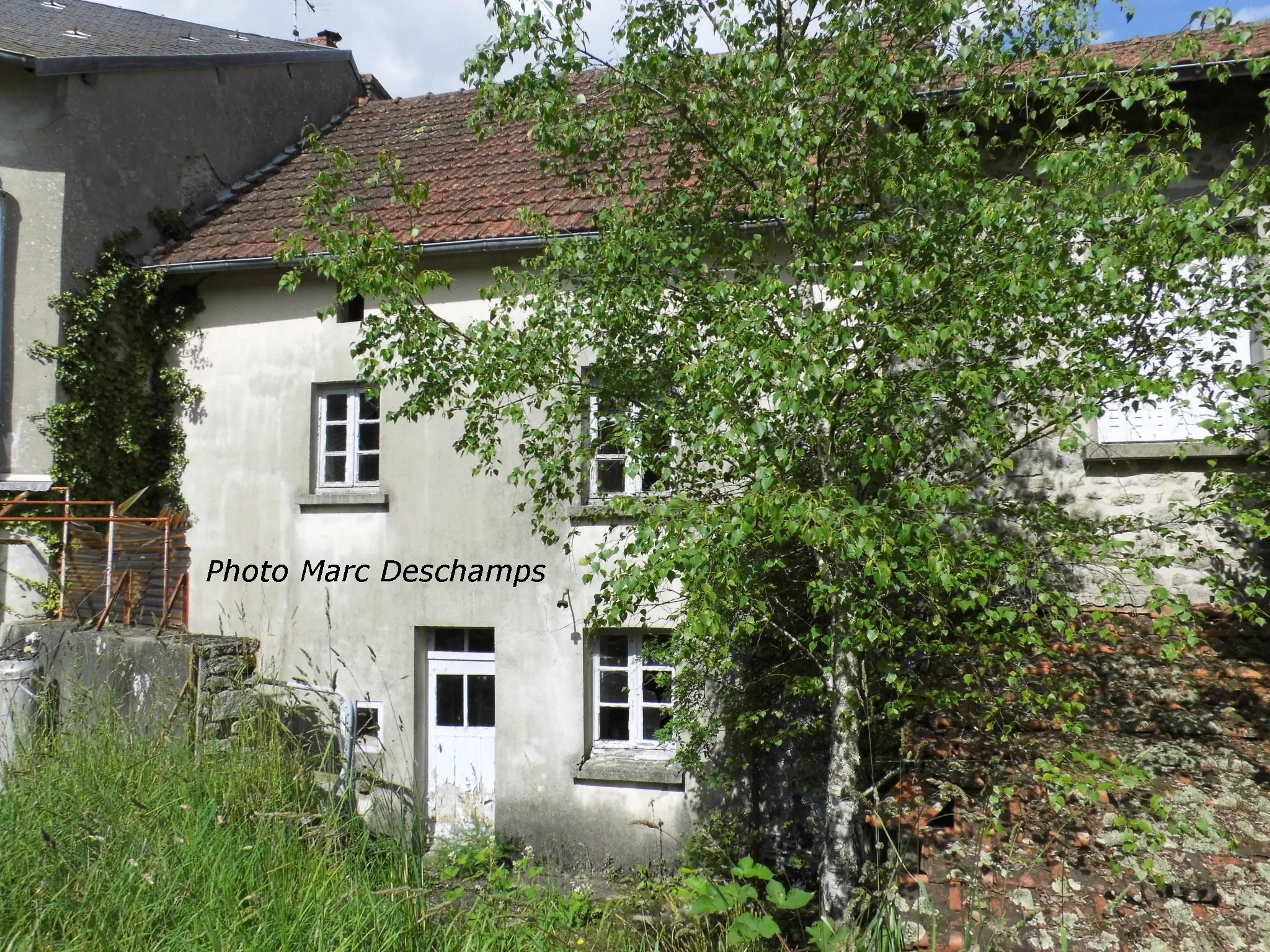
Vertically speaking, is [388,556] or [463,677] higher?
[388,556]

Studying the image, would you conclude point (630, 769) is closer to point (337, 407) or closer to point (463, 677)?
point (463, 677)

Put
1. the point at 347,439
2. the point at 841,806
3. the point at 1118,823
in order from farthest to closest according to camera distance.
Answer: the point at 347,439
the point at 841,806
the point at 1118,823

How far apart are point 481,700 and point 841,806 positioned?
Result: 4713 mm

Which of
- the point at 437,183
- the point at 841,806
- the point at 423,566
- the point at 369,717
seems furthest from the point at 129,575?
the point at 841,806

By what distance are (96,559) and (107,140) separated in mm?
4440

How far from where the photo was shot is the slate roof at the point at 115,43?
31.1 feet

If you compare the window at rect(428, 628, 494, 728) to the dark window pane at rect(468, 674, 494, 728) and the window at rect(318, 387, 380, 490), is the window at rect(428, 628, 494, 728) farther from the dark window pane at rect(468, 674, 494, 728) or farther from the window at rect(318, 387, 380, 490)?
the window at rect(318, 387, 380, 490)

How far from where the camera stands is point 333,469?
9805mm

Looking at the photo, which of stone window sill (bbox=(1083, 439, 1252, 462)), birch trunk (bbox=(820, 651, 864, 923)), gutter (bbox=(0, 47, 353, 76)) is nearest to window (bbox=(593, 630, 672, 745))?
birch trunk (bbox=(820, 651, 864, 923))

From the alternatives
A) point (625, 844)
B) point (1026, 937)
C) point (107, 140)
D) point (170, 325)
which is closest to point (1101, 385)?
point (1026, 937)

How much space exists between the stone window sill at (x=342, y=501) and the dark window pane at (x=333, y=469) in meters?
0.24

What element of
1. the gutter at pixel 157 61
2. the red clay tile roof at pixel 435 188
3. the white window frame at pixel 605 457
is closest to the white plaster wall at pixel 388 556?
the red clay tile roof at pixel 435 188

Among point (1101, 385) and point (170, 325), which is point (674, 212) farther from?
point (170, 325)

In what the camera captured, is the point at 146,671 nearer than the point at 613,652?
Yes
